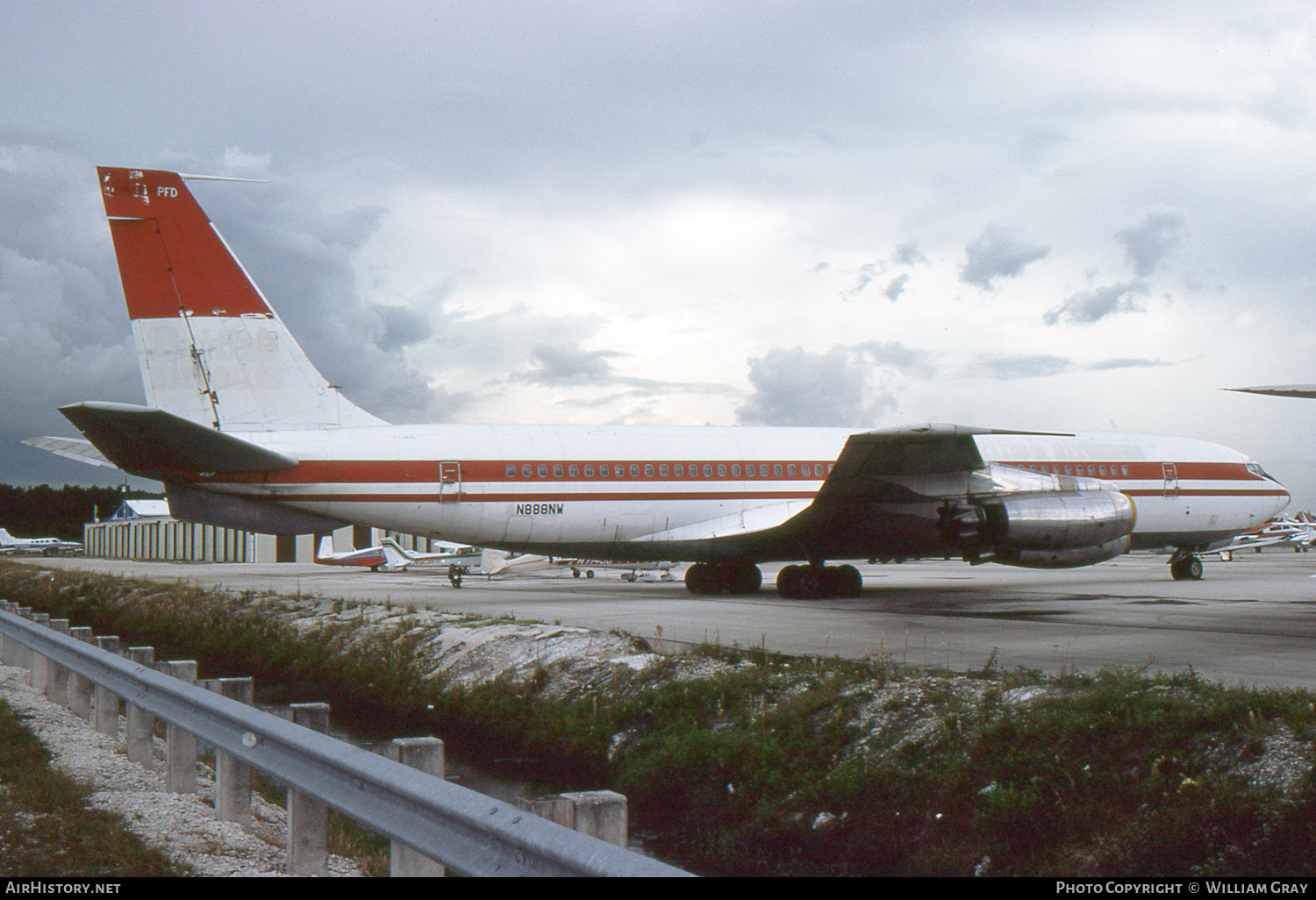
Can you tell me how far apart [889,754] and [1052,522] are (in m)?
11.8

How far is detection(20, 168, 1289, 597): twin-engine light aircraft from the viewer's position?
1670 cm

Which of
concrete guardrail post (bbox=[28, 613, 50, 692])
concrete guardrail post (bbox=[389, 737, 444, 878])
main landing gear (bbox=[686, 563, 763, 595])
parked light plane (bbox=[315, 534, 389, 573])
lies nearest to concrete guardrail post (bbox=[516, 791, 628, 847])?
concrete guardrail post (bbox=[389, 737, 444, 878])

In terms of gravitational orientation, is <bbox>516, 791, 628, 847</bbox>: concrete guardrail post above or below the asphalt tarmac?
above

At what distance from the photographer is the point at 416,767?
365 cm

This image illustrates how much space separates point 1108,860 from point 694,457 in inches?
619

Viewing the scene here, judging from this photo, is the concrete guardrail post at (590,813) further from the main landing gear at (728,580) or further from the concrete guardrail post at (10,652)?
the main landing gear at (728,580)

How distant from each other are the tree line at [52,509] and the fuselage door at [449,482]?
11680 centimetres

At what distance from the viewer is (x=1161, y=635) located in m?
11.9

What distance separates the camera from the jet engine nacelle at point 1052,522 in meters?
17.0

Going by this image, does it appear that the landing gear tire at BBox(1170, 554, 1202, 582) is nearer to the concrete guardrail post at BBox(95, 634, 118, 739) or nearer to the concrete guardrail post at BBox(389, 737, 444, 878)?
the concrete guardrail post at BBox(95, 634, 118, 739)

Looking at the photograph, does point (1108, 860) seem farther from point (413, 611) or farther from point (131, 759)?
point (413, 611)

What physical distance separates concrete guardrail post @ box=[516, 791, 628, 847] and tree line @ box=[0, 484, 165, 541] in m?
132

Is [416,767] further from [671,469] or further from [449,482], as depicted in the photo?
[671,469]
